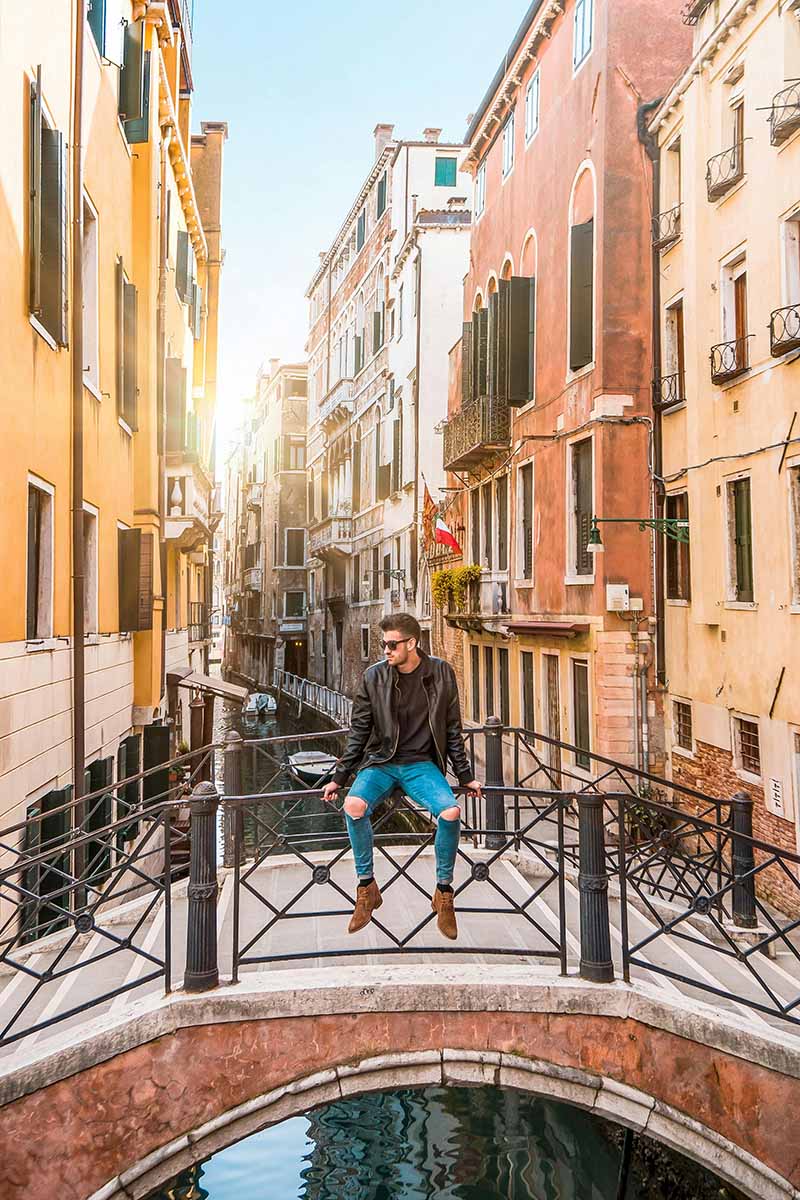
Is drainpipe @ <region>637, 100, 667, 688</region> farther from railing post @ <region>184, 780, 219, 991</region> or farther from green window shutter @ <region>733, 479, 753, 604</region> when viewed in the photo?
railing post @ <region>184, 780, 219, 991</region>

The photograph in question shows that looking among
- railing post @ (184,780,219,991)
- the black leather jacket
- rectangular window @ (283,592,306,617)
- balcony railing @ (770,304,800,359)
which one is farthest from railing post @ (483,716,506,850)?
rectangular window @ (283,592,306,617)

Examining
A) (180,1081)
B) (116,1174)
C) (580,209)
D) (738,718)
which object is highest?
(580,209)

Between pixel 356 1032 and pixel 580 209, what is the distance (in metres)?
12.8

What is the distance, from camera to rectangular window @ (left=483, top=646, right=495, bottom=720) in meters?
18.7

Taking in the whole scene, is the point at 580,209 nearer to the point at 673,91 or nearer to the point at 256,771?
the point at 673,91

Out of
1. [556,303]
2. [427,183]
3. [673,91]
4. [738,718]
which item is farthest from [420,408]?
[738,718]

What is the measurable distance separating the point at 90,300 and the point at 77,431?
183cm

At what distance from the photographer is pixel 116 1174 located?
4273mm

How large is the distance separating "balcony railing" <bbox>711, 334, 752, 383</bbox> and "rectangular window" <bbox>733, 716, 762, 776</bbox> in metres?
4.04

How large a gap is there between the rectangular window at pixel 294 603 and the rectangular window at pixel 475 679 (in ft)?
83.1

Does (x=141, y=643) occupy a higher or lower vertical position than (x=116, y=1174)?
higher

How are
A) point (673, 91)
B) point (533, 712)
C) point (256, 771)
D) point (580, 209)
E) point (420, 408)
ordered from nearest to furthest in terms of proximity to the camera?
point (673, 91), point (580, 209), point (533, 712), point (420, 408), point (256, 771)

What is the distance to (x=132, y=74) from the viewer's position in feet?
36.8

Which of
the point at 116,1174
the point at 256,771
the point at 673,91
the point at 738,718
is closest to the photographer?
the point at 116,1174
